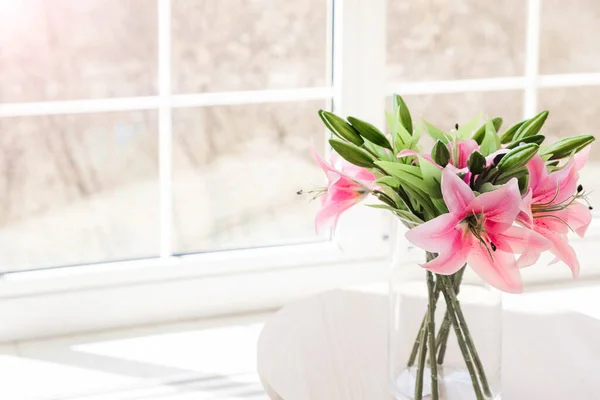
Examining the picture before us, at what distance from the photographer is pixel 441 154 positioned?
1295 mm

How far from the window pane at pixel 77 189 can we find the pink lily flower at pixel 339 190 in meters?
0.93

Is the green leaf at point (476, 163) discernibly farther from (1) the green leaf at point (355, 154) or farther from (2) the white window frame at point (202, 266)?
(2) the white window frame at point (202, 266)

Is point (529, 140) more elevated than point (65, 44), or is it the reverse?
point (65, 44)

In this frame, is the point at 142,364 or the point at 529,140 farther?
the point at 142,364

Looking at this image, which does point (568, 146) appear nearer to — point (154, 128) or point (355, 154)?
point (355, 154)

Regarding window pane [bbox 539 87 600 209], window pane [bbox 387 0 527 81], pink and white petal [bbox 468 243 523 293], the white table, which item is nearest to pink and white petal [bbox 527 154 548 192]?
pink and white petal [bbox 468 243 523 293]

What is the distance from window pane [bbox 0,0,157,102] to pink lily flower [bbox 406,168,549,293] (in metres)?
1.29

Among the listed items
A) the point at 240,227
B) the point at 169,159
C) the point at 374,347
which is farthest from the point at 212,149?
the point at 374,347

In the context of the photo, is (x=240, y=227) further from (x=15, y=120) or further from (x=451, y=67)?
(x=451, y=67)

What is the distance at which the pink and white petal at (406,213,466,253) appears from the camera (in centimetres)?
124

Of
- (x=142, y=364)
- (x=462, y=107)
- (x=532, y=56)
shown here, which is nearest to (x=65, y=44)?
(x=142, y=364)

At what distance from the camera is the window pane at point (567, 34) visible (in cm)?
296

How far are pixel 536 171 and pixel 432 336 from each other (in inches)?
10.9

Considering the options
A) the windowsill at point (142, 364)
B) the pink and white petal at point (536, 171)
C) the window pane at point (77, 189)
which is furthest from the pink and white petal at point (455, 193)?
the window pane at point (77, 189)
